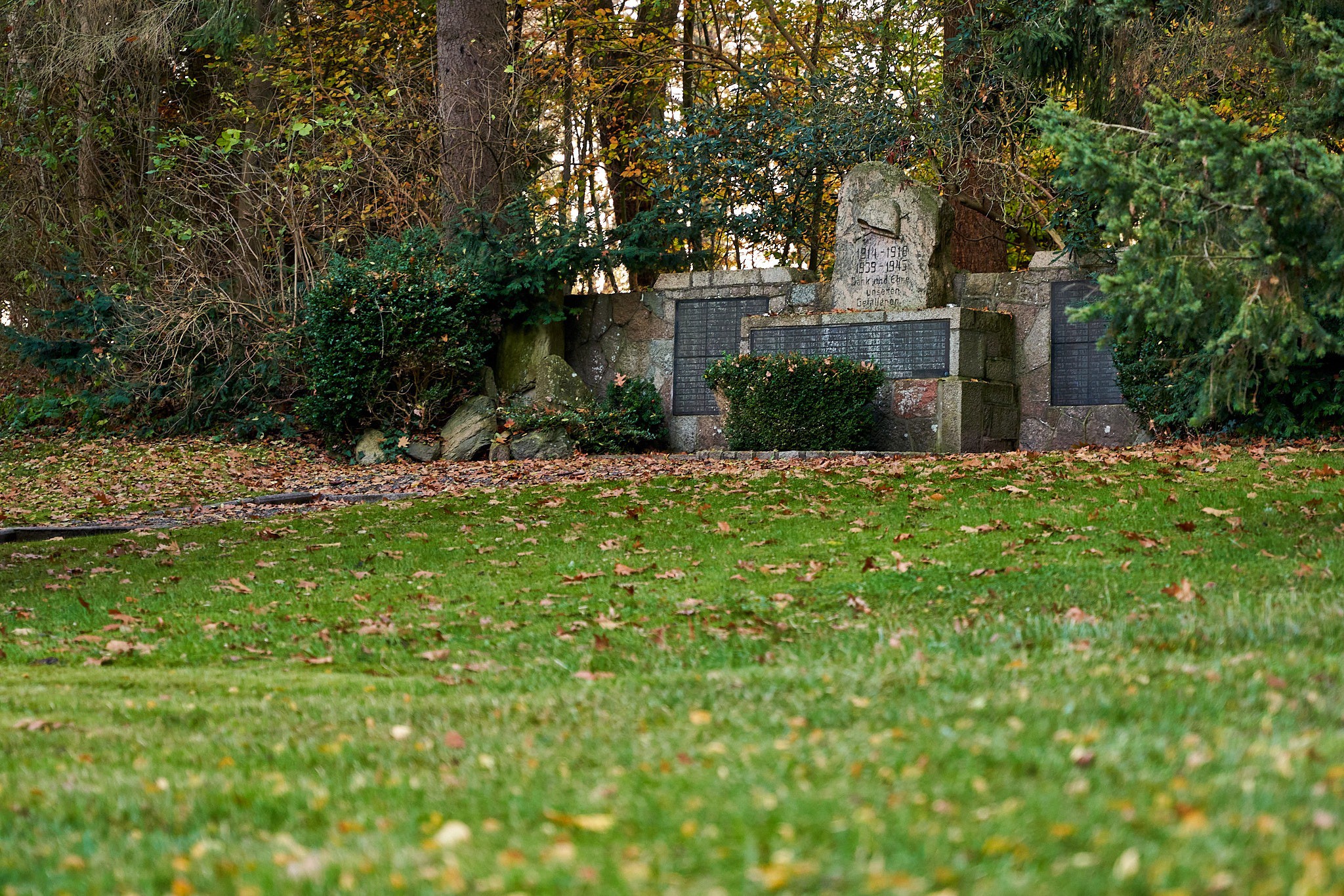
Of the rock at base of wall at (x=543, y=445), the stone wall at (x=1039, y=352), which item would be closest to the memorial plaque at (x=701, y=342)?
the rock at base of wall at (x=543, y=445)

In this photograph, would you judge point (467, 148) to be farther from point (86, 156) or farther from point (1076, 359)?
point (1076, 359)

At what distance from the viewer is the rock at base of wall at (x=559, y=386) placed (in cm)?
1648

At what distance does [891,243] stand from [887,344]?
1.29 m

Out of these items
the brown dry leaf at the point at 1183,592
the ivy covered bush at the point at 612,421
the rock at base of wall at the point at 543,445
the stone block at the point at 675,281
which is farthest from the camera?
the stone block at the point at 675,281

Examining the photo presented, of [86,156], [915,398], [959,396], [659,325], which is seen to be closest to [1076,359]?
[959,396]

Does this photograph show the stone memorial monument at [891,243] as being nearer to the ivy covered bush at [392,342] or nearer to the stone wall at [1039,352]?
the stone wall at [1039,352]

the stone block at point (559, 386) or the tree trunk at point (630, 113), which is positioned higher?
the tree trunk at point (630, 113)

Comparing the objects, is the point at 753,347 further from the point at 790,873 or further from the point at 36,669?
the point at 790,873

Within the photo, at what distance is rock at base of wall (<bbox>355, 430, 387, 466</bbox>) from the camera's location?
16609 millimetres

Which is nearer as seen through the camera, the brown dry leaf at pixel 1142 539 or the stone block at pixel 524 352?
the brown dry leaf at pixel 1142 539

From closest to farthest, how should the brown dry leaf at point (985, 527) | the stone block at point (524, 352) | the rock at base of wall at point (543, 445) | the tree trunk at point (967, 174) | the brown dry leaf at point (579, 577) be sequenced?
the brown dry leaf at point (579, 577)
the brown dry leaf at point (985, 527)
the rock at base of wall at point (543, 445)
the tree trunk at point (967, 174)
the stone block at point (524, 352)

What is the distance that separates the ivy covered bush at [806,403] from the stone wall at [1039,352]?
1849 mm


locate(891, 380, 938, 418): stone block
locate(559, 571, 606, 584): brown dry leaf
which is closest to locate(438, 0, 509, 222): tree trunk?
locate(891, 380, 938, 418): stone block

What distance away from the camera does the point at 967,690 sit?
4188 mm
